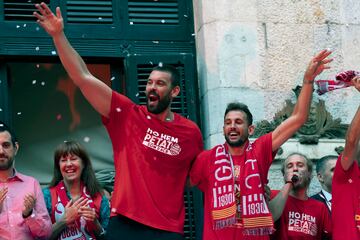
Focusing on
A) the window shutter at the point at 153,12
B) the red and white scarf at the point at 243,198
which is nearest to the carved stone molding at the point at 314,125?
the window shutter at the point at 153,12

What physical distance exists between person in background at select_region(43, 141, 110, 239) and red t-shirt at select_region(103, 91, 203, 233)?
56 cm

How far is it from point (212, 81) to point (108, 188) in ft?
4.18

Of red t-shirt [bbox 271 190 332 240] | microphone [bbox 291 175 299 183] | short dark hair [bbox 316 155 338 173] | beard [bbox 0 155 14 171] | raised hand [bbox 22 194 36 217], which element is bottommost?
red t-shirt [bbox 271 190 332 240]

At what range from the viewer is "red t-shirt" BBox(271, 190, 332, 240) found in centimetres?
748

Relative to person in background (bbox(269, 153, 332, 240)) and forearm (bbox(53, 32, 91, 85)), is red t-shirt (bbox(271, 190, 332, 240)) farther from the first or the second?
A: forearm (bbox(53, 32, 91, 85))

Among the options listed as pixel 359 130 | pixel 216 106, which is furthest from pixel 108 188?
pixel 359 130

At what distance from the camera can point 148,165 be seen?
6809 millimetres

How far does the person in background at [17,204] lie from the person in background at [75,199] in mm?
171

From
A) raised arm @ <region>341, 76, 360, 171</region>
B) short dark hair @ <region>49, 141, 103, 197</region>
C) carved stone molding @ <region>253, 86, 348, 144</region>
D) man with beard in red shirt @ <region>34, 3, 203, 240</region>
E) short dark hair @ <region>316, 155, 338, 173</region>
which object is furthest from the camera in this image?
carved stone molding @ <region>253, 86, 348, 144</region>

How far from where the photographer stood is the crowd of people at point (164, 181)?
6758 mm

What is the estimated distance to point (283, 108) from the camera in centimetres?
872

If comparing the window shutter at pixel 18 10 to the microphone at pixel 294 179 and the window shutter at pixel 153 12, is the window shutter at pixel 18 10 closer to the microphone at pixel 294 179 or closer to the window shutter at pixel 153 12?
the window shutter at pixel 153 12

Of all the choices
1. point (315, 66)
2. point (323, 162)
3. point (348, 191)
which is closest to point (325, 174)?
point (323, 162)

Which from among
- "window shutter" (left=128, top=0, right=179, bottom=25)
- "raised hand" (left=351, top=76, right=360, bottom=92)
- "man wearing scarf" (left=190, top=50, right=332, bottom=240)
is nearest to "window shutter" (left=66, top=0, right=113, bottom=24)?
"window shutter" (left=128, top=0, right=179, bottom=25)
